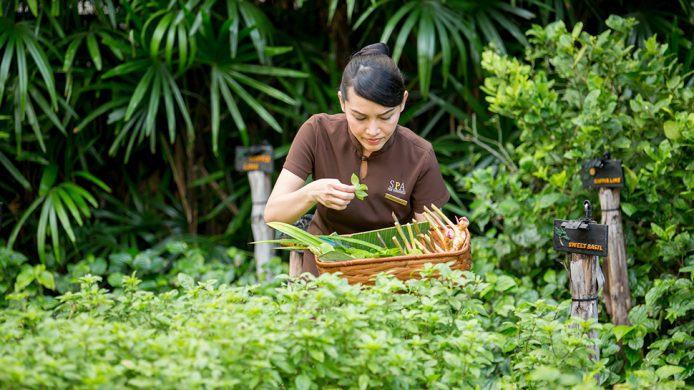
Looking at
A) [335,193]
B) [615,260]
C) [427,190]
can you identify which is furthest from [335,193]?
[615,260]

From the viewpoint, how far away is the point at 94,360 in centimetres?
175

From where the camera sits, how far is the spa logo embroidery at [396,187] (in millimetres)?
2559

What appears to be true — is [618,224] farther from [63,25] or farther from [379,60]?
[63,25]

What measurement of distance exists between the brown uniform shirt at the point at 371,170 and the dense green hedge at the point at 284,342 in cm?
42

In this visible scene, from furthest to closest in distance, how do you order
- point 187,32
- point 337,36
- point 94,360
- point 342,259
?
point 337,36 → point 187,32 → point 342,259 → point 94,360

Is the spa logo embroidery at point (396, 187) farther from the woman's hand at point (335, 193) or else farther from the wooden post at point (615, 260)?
the wooden post at point (615, 260)

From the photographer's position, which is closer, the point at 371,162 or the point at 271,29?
the point at 371,162

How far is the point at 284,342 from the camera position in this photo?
1.82 meters

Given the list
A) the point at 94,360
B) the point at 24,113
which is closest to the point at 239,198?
the point at 24,113

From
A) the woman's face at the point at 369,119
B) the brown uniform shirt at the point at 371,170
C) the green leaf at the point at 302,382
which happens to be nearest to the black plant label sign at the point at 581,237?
the brown uniform shirt at the point at 371,170

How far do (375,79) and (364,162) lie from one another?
0.31 meters

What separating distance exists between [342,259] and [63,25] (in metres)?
3.01

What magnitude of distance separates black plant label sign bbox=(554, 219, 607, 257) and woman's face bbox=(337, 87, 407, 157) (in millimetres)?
702

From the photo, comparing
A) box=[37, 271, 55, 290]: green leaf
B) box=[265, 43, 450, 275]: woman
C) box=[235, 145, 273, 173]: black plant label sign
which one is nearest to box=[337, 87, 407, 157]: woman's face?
box=[265, 43, 450, 275]: woman
